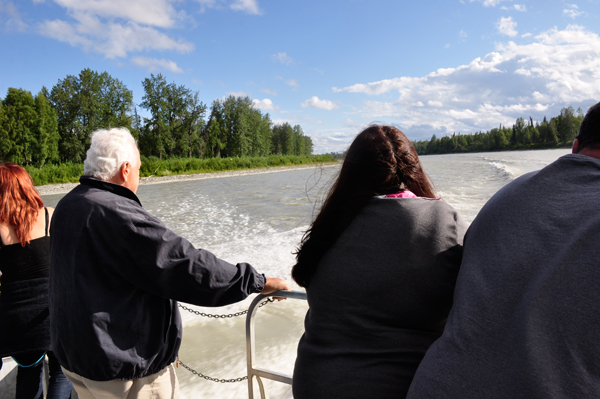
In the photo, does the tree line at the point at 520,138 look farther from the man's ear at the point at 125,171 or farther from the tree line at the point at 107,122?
the man's ear at the point at 125,171

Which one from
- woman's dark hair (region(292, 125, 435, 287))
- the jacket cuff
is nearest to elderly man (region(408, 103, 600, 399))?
woman's dark hair (region(292, 125, 435, 287))

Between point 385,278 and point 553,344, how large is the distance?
508 mm

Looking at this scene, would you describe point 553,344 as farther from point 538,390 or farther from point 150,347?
point 150,347

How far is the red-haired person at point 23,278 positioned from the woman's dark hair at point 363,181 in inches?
71.5

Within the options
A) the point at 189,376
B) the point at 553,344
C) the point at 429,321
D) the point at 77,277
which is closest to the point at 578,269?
the point at 553,344

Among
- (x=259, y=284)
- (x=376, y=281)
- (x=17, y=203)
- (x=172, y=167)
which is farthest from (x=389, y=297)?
(x=172, y=167)

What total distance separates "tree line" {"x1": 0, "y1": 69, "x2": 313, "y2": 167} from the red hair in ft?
124

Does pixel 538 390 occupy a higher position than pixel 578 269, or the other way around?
pixel 578 269

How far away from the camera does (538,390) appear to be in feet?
2.83

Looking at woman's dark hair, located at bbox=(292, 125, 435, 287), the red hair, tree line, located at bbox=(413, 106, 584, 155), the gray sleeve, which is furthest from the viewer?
tree line, located at bbox=(413, 106, 584, 155)

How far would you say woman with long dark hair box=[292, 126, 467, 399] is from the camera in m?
1.27

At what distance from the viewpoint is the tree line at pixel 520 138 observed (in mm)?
88875

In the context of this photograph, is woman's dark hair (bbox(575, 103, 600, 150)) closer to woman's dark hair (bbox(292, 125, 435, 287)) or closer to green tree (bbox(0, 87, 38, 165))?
woman's dark hair (bbox(292, 125, 435, 287))

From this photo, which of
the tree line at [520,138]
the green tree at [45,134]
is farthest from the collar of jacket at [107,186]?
the tree line at [520,138]
